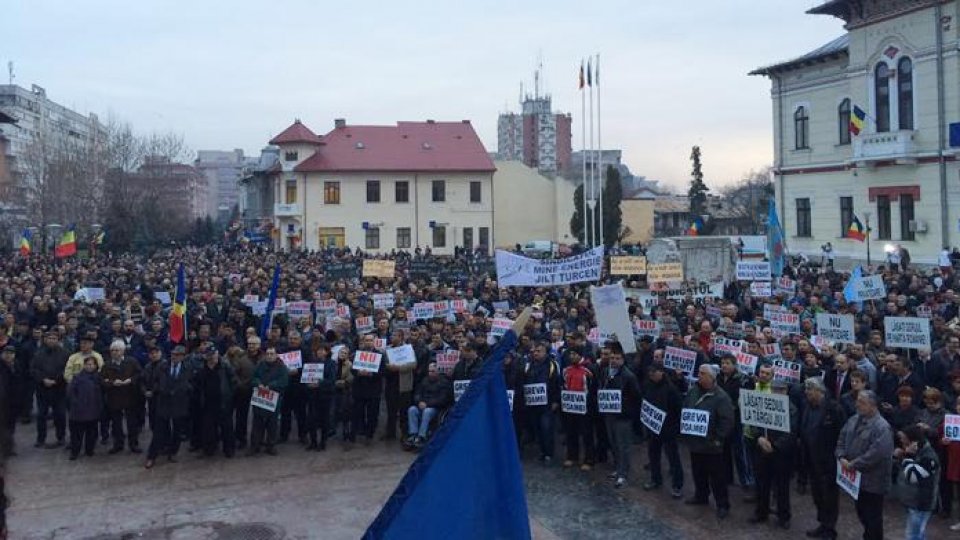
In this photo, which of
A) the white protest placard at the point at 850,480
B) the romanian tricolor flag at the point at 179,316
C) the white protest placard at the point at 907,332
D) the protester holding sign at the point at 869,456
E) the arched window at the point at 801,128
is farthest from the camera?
the arched window at the point at 801,128

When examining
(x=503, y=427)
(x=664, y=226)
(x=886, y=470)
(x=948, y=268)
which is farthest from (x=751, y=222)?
(x=503, y=427)

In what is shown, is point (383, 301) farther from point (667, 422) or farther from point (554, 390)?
point (667, 422)

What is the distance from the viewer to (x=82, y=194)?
168 feet

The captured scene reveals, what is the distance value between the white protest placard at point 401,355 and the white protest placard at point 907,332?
7.66m

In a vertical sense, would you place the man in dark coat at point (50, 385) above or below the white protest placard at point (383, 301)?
below

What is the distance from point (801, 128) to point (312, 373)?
36.0m

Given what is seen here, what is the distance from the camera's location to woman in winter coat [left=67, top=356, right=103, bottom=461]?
12.3m

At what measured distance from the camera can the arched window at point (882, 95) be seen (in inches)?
1411

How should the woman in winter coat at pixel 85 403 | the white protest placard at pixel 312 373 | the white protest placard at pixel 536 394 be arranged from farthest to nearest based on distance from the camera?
the white protest placard at pixel 312 373, the woman in winter coat at pixel 85 403, the white protest placard at pixel 536 394

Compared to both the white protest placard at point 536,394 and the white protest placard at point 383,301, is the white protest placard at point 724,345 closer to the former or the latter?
the white protest placard at point 536,394

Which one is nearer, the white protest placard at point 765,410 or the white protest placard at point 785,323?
the white protest placard at point 765,410

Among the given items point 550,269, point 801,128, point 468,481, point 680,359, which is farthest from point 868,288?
point 801,128

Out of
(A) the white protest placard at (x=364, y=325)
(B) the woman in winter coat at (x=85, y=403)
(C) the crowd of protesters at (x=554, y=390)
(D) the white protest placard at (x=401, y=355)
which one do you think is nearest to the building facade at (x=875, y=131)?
(C) the crowd of protesters at (x=554, y=390)

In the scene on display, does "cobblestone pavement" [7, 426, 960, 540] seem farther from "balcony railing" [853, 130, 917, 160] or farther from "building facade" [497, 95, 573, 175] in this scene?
"building facade" [497, 95, 573, 175]
